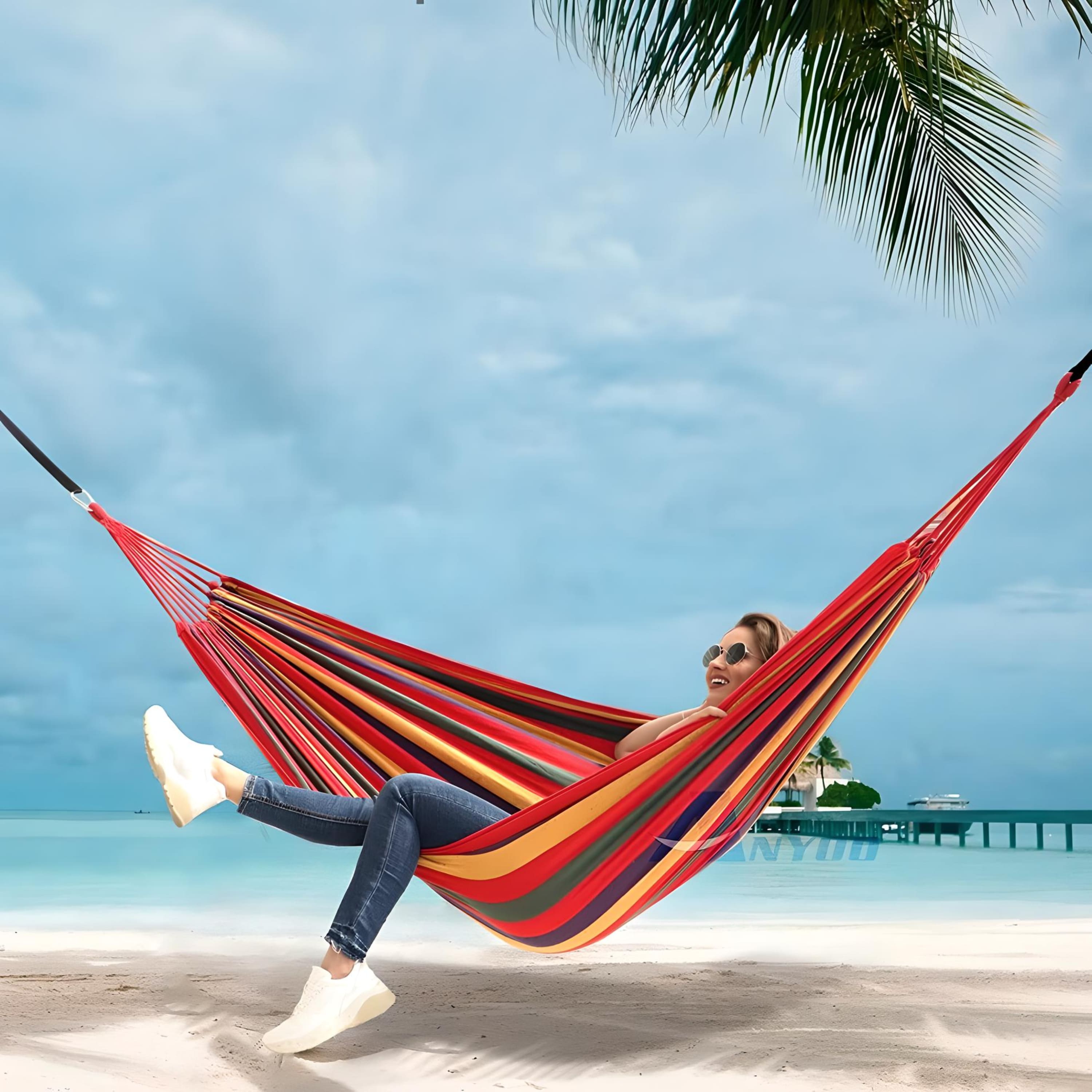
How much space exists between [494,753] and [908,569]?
938mm

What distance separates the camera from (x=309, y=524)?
67.6 ft

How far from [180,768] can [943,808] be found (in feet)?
52.6

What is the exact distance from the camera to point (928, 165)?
3.25m

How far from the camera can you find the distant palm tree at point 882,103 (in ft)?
9.37

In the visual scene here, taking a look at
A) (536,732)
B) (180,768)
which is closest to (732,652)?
(536,732)

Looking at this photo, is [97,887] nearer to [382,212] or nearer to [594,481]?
[594,481]

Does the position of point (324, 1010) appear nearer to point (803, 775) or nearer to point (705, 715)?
point (705, 715)

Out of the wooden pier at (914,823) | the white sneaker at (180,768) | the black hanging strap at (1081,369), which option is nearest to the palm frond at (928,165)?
the black hanging strap at (1081,369)

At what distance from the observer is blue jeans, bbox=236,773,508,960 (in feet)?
5.58

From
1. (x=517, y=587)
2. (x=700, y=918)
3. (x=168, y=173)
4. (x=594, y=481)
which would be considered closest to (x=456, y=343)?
(x=594, y=481)

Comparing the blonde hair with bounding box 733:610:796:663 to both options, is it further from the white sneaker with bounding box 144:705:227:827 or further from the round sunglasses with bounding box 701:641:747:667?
the white sneaker with bounding box 144:705:227:827

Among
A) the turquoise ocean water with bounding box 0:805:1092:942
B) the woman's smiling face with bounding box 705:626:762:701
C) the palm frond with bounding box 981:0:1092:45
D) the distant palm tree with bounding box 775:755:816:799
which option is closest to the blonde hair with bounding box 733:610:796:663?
the woman's smiling face with bounding box 705:626:762:701

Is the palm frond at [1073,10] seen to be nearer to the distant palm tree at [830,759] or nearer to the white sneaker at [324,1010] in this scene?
the white sneaker at [324,1010]

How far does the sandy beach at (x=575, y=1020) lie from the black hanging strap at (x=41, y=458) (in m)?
1.14
